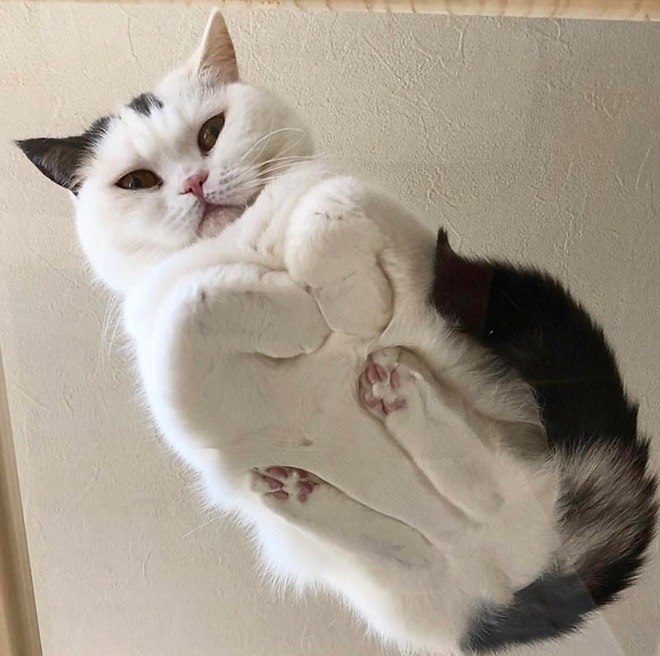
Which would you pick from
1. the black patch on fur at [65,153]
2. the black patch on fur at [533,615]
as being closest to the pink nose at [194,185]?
the black patch on fur at [65,153]

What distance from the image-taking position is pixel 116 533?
0.73 meters

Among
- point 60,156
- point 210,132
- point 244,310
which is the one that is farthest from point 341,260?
point 60,156

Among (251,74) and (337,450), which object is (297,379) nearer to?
(337,450)

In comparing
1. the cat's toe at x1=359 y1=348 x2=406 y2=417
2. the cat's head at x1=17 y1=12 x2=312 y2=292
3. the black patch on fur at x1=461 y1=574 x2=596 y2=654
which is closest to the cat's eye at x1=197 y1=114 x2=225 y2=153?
the cat's head at x1=17 y1=12 x2=312 y2=292

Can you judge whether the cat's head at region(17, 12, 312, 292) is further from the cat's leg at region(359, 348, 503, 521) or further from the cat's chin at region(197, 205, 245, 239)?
the cat's leg at region(359, 348, 503, 521)

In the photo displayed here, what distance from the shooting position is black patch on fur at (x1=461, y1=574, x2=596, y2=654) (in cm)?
58

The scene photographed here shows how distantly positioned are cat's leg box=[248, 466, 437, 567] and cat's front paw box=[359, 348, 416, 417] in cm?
8

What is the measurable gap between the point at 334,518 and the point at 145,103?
368 millimetres

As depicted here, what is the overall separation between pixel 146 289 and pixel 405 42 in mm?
326

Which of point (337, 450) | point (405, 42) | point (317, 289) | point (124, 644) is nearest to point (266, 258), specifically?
point (317, 289)

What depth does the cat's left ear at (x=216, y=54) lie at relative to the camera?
56cm

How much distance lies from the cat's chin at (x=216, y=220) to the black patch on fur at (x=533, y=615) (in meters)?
0.38

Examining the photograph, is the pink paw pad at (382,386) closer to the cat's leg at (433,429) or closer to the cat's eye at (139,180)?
the cat's leg at (433,429)

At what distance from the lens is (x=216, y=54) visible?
1.86 feet
